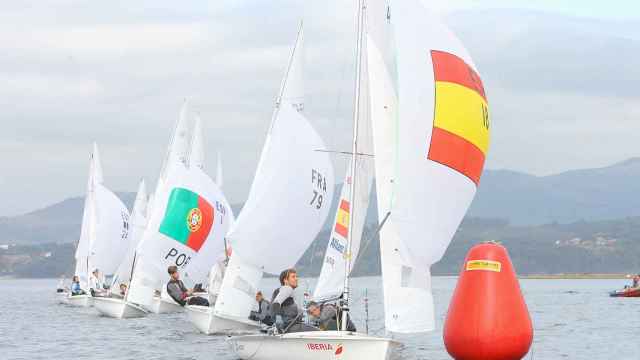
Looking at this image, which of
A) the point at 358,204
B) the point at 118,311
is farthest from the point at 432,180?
the point at 118,311

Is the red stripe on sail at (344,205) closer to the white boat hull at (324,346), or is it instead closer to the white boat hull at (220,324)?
the white boat hull at (220,324)

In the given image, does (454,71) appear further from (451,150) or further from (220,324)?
(220,324)

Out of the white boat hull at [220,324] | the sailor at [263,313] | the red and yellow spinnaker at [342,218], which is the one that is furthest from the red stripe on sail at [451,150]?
the white boat hull at [220,324]

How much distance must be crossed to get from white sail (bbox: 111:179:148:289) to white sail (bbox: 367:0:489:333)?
31827 millimetres

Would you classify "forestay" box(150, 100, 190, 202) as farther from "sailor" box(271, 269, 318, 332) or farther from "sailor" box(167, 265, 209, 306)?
"sailor" box(271, 269, 318, 332)

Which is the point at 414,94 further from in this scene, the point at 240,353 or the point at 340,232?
the point at 340,232

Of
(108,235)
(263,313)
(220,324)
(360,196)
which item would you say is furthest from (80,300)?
(360,196)

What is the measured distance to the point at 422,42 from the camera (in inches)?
853

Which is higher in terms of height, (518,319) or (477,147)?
(477,147)

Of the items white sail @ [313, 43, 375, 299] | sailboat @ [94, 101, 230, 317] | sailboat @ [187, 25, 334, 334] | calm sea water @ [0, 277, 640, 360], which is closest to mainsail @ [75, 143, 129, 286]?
calm sea water @ [0, 277, 640, 360]

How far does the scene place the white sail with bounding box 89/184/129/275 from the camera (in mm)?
63688

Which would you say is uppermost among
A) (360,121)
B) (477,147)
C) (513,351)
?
(360,121)

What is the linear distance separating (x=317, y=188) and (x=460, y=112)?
422 inches

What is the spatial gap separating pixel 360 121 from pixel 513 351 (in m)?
8.31
